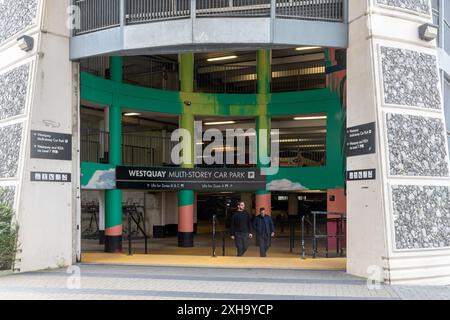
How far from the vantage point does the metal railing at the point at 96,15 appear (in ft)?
40.6

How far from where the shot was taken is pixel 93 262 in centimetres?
1290

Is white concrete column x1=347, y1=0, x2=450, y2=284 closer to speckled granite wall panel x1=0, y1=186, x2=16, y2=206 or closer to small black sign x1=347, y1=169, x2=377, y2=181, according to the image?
small black sign x1=347, y1=169, x2=377, y2=181

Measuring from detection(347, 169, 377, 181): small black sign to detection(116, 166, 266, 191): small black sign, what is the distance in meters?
8.43

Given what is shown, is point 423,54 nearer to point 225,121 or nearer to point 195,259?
point 195,259

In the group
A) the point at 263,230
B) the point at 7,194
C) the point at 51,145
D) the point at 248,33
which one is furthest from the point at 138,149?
the point at 248,33

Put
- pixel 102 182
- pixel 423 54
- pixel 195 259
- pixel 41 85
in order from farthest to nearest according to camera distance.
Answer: pixel 102 182 < pixel 195 259 < pixel 41 85 < pixel 423 54

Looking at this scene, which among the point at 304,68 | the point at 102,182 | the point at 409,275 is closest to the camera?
the point at 409,275

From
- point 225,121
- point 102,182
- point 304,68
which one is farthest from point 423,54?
point 225,121

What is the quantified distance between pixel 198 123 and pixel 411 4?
1275 cm

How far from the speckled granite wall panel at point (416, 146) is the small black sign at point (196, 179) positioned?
30.4 ft

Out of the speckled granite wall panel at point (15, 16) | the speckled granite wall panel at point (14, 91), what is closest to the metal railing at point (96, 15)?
the speckled granite wall panel at point (15, 16)

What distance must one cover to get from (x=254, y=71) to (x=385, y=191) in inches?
546

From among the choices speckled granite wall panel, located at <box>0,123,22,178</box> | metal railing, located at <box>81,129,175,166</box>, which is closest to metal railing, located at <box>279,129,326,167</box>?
metal railing, located at <box>81,129,175,166</box>

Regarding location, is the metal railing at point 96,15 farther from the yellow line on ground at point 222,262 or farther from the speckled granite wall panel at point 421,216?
the speckled granite wall panel at point 421,216
